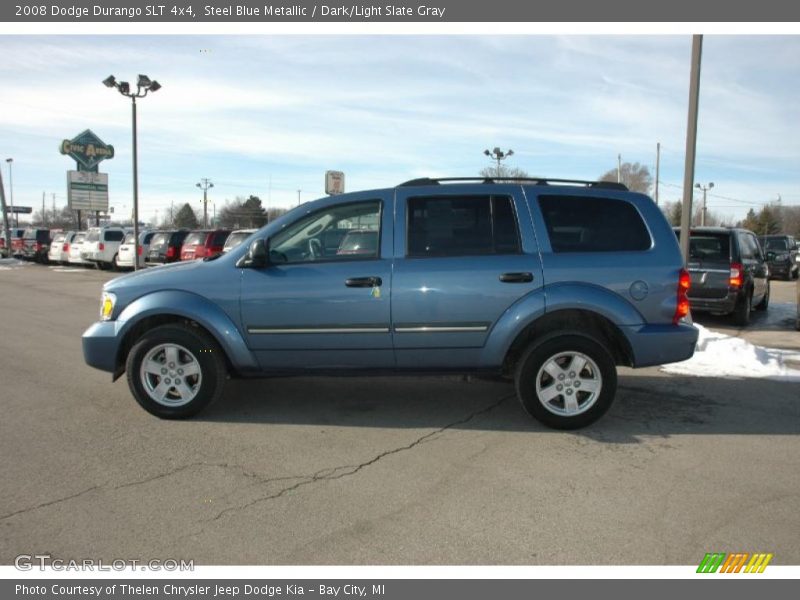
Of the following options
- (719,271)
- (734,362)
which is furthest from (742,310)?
(734,362)

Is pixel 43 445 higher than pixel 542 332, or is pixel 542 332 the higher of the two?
pixel 542 332

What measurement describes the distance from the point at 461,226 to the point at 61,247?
2888 cm

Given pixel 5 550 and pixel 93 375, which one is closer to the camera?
pixel 5 550

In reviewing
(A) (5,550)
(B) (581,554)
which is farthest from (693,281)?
(A) (5,550)

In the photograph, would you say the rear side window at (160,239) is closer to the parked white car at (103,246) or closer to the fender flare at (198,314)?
the parked white car at (103,246)

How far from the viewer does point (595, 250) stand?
16.3ft

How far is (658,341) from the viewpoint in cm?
487

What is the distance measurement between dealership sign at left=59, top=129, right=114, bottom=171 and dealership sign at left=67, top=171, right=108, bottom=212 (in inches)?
21.4

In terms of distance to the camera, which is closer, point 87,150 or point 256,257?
point 256,257

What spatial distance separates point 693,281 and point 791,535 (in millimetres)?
7921

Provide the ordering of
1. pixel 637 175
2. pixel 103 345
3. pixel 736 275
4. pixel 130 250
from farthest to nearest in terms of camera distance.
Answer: pixel 637 175, pixel 130 250, pixel 736 275, pixel 103 345

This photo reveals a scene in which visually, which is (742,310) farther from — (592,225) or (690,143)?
(592,225)

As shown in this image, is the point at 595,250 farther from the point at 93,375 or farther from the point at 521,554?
the point at 93,375

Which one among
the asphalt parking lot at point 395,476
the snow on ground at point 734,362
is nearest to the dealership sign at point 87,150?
the asphalt parking lot at point 395,476
